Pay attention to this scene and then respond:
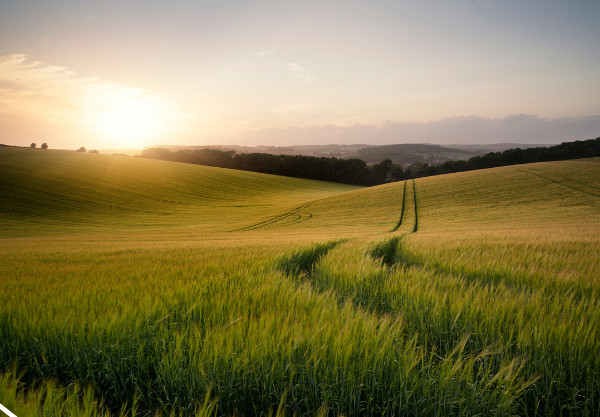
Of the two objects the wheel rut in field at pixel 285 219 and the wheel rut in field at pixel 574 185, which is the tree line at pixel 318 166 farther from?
the wheel rut in field at pixel 285 219

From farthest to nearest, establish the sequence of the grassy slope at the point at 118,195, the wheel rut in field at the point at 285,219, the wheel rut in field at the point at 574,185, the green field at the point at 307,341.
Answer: the grassy slope at the point at 118,195 → the wheel rut in field at the point at 285,219 → the wheel rut in field at the point at 574,185 → the green field at the point at 307,341

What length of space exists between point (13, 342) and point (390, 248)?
7969mm

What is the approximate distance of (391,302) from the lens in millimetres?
3324

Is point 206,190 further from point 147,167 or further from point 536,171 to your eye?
point 536,171

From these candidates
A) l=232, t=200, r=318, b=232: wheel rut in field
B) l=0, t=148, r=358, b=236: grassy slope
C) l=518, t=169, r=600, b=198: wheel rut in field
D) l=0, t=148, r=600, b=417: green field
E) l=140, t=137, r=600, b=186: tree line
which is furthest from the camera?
l=140, t=137, r=600, b=186: tree line

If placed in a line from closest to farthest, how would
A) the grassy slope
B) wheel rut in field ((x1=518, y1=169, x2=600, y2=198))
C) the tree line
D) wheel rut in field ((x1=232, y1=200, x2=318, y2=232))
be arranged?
wheel rut in field ((x1=518, y1=169, x2=600, y2=198)) < wheel rut in field ((x1=232, y1=200, x2=318, y2=232)) < the grassy slope < the tree line

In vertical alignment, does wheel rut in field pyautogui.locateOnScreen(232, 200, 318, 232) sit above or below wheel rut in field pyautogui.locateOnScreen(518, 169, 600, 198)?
below

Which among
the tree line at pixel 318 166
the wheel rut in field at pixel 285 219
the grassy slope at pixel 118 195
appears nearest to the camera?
the wheel rut in field at pixel 285 219

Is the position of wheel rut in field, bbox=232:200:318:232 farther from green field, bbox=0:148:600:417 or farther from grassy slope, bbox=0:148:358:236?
green field, bbox=0:148:600:417

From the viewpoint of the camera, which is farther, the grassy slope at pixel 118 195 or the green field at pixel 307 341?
the grassy slope at pixel 118 195

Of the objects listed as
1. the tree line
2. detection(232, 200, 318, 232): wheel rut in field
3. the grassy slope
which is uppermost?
the tree line

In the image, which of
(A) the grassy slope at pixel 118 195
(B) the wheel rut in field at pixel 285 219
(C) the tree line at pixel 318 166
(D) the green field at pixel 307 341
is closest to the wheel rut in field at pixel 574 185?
(B) the wheel rut in field at pixel 285 219

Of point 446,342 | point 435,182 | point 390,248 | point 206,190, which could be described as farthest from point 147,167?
point 446,342

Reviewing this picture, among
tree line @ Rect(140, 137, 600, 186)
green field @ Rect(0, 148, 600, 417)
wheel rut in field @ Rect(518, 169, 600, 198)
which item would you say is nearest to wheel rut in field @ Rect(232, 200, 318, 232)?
green field @ Rect(0, 148, 600, 417)
